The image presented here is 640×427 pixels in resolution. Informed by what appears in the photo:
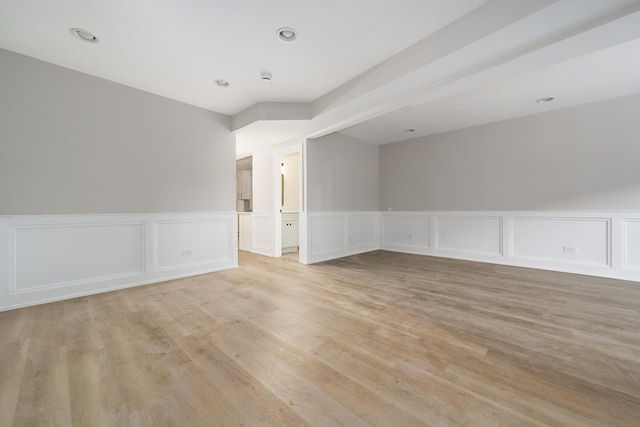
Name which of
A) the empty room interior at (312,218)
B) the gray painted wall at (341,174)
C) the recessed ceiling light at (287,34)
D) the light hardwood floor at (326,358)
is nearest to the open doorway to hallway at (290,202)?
the empty room interior at (312,218)

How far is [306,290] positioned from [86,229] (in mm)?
2762

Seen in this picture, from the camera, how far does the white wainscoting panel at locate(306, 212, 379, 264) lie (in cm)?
481

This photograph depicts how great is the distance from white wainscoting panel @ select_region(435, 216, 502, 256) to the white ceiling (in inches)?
86.4

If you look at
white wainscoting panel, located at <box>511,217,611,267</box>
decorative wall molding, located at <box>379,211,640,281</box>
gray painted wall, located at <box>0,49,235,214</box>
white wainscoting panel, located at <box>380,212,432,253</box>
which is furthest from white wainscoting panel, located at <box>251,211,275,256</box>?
white wainscoting panel, located at <box>511,217,611,267</box>

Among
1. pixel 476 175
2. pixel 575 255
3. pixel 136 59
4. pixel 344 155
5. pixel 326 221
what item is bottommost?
pixel 575 255

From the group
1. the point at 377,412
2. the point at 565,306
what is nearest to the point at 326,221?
the point at 565,306

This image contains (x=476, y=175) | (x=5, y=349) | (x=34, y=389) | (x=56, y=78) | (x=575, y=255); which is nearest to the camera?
(x=34, y=389)

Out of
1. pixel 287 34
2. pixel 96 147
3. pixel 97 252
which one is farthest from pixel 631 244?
pixel 96 147

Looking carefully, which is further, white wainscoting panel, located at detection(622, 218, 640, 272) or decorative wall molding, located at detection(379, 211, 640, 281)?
decorative wall molding, located at detection(379, 211, 640, 281)

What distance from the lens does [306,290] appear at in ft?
10.2

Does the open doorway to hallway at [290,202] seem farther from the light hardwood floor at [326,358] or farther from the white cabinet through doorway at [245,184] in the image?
the light hardwood floor at [326,358]

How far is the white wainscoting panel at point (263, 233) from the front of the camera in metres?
5.39

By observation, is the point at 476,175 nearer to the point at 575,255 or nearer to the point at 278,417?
the point at 575,255

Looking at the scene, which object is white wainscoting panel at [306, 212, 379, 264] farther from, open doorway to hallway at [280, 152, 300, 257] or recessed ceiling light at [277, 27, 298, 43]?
recessed ceiling light at [277, 27, 298, 43]
